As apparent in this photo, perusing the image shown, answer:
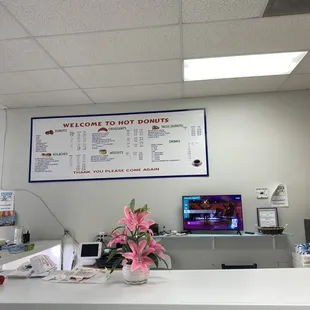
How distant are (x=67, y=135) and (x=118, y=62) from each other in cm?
144

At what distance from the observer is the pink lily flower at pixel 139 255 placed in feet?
4.15

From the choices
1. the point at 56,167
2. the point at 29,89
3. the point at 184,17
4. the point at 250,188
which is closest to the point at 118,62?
the point at 184,17

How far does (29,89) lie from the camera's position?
121 inches

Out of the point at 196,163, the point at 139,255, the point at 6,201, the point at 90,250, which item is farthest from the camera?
the point at 6,201

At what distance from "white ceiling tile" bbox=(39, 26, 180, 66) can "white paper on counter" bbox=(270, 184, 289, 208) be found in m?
1.88

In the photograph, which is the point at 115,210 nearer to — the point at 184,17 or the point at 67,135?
the point at 67,135

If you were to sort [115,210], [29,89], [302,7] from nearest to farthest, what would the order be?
[302,7] → [29,89] → [115,210]

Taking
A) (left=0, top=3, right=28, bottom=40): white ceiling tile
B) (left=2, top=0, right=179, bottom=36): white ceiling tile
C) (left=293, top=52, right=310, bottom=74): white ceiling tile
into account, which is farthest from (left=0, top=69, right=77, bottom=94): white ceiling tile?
(left=293, top=52, right=310, bottom=74): white ceiling tile

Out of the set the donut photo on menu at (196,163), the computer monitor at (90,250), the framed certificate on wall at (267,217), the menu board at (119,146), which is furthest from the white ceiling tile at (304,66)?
the computer monitor at (90,250)

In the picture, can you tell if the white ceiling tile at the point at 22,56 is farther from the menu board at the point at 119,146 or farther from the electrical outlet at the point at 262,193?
the electrical outlet at the point at 262,193

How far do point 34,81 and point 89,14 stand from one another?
130cm

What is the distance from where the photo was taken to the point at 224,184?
3.27 m

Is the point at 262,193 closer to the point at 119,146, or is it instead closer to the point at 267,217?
the point at 267,217

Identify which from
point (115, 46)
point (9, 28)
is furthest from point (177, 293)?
point (9, 28)
